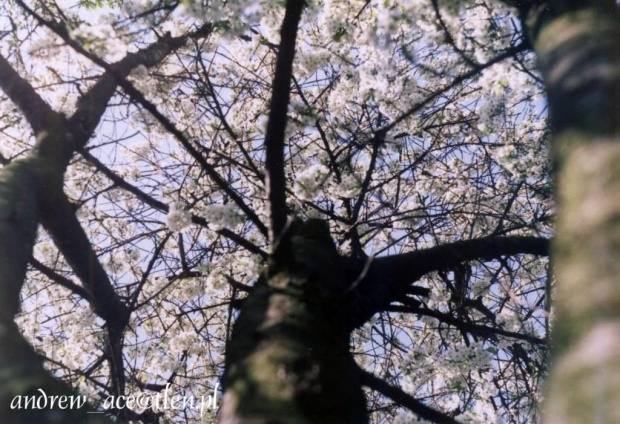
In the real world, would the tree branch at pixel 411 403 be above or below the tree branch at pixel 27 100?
below

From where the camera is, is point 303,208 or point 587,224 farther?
point 303,208

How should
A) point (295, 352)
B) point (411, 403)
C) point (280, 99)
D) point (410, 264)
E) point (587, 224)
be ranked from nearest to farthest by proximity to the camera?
point (587, 224)
point (295, 352)
point (280, 99)
point (411, 403)
point (410, 264)

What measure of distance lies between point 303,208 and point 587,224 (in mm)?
2902

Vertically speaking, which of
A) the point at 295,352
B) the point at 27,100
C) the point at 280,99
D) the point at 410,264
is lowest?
the point at 295,352

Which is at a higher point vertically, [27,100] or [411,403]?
[27,100]

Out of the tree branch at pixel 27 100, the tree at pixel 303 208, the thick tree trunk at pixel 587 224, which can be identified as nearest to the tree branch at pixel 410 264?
the tree at pixel 303 208

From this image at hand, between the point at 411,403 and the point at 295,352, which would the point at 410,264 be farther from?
the point at 295,352

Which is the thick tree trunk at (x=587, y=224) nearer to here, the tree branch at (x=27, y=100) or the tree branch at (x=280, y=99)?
the tree branch at (x=280, y=99)

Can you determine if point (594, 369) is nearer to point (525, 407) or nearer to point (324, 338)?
point (324, 338)

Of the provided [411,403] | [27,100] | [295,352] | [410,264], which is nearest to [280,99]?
[295,352]

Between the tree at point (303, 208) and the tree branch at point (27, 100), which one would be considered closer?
the tree at point (303, 208)

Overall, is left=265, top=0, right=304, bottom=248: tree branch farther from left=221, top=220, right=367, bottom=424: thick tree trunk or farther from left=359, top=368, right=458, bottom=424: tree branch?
left=359, top=368, right=458, bottom=424: tree branch

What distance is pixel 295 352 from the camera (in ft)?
4.34

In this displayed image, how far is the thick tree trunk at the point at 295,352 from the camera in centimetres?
117
